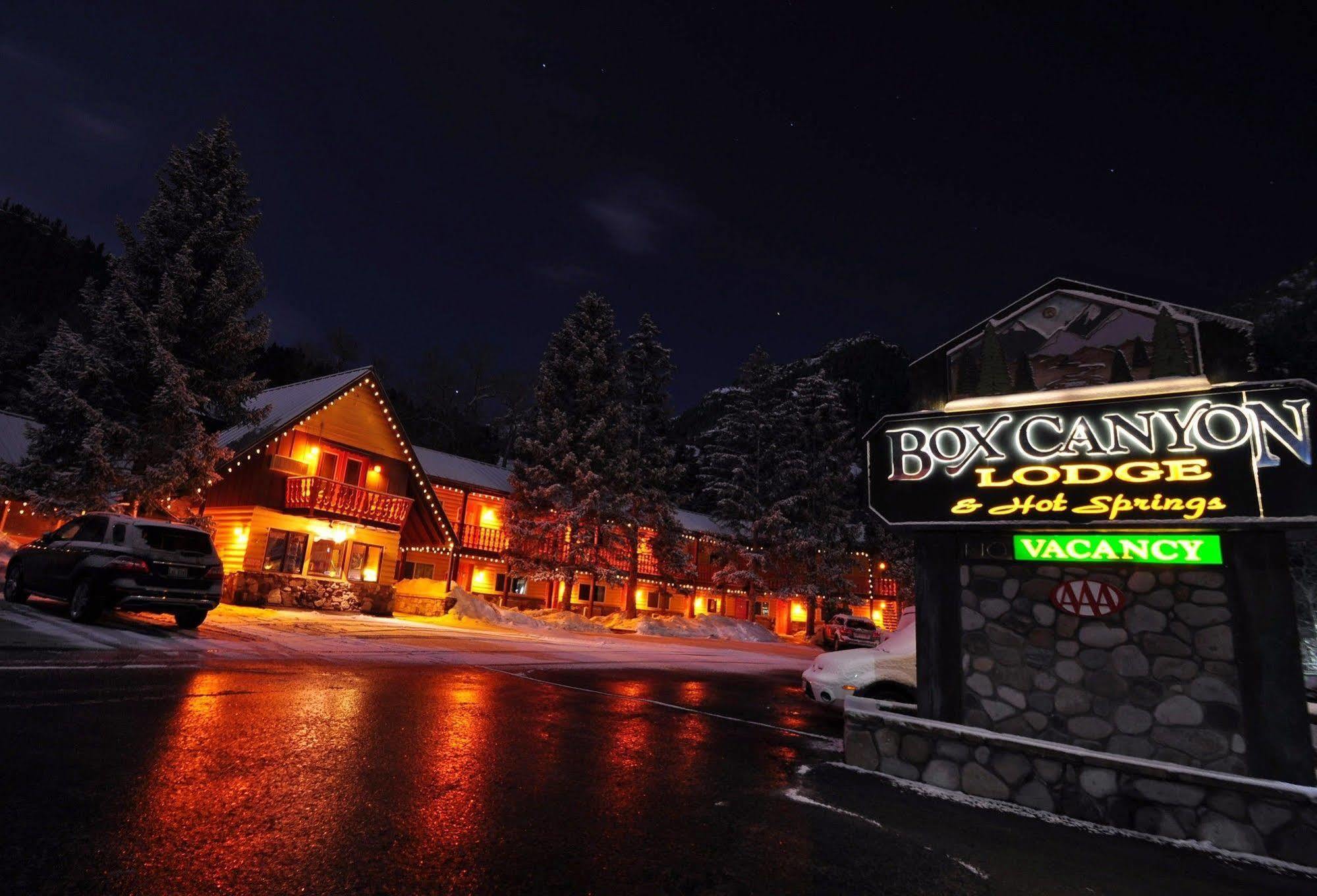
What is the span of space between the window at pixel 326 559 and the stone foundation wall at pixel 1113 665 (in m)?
23.3

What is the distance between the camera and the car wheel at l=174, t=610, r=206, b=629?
39.3 ft

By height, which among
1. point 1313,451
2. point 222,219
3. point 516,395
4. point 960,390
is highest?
point 516,395

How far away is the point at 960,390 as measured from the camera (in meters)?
7.51

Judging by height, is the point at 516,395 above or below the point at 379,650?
above

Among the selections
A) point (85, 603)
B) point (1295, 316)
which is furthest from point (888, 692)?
point (1295, 316)

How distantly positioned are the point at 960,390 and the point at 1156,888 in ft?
15.8

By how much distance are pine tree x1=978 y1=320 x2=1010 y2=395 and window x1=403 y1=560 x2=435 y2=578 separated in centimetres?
3082

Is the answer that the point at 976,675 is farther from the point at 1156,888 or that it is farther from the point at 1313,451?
the point at 1313,451

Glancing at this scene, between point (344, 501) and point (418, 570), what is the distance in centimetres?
1043

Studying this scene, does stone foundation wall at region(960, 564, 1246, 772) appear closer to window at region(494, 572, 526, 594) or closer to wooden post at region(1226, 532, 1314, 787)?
wooden post at region(1226, 532, 1314, 787)

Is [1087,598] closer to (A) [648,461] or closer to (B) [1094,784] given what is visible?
(B) [1094,784]

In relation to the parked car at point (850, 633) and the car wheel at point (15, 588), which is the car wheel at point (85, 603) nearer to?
the car wheel at point (15, 588)

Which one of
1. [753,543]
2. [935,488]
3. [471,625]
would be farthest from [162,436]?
[753,543]

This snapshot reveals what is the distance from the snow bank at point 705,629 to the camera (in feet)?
101
